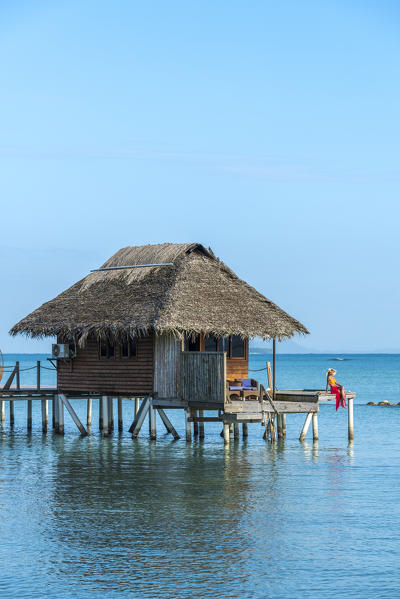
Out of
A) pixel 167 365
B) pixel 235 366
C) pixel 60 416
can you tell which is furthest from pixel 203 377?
pixel 60 416

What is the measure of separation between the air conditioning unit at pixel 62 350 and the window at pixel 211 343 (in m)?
5.00

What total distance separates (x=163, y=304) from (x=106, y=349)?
3.40 metres

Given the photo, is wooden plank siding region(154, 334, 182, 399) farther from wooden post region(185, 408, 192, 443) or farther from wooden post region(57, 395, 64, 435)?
wooden post region(57, 395, 64, 435)

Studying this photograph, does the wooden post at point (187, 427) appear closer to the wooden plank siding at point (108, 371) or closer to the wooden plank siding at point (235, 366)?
the wooden plank siding at point (108, 371)

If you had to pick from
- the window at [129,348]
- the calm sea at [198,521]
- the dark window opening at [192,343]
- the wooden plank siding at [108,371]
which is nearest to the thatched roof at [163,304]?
the dark window opening at [192,343]

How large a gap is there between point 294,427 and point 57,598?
32327 millimetres

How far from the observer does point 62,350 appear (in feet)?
108

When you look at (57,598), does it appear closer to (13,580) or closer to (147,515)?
(13,580)

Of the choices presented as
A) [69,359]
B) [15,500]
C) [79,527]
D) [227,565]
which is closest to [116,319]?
[69,359]

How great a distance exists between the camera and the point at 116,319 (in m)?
30.5

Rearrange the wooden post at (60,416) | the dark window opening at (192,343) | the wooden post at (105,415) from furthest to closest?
the wooden post at (60,416), the wooden post at (105,415), the dark window opening at (192,343)

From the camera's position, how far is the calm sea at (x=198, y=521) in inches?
566

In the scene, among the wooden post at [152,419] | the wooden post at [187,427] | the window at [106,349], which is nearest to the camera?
the wooden post at [187,427]

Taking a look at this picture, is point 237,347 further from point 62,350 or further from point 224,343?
point 62,350
